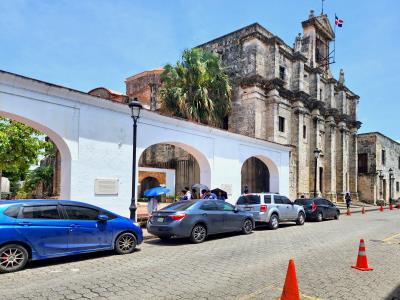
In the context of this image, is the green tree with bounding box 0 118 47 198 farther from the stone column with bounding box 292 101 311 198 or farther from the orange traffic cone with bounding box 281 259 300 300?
the stone column with bounding box 292 101 311 198

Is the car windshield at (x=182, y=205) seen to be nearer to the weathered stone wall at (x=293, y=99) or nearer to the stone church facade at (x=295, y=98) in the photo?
the weathered stone wall at (x=293, y=99)

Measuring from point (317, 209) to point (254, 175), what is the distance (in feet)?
27.1

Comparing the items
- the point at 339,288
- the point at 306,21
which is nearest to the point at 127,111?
the point at 339,288

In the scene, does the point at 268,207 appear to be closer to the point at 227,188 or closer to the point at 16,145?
the point at 227,188

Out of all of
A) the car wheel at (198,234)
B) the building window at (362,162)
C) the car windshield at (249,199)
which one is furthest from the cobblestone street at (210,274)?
the building window at (362,162)

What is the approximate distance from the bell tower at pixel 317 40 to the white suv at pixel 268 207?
22341mm

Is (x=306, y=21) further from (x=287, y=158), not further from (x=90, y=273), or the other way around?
(x=90, y=273)

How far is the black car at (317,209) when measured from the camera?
1794cm

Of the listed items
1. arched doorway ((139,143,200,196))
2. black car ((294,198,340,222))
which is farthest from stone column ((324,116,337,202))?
arched doorway ((139,143,200,196))

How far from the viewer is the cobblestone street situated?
5477 millimetres

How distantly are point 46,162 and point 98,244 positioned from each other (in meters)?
29.0

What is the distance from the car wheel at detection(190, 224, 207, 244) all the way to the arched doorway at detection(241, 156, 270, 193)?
1529 centimetres

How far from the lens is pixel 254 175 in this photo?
85.1 ft

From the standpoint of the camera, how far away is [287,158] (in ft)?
74.4
